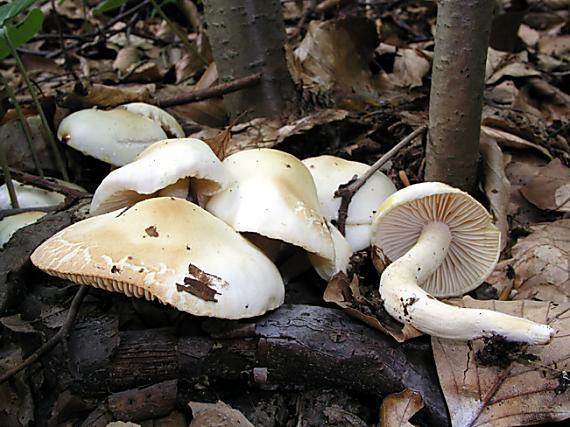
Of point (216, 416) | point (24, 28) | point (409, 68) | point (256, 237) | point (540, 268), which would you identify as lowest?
point (540, 268)

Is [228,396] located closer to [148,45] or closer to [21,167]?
[21,167]

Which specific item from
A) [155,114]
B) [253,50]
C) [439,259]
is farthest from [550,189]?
[155,114]

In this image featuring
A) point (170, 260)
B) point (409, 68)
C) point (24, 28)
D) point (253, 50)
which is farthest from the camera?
point (409, 68)

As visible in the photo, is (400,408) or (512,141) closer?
(400,408)

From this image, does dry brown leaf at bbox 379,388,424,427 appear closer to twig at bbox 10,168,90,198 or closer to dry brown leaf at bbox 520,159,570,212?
dry brown leaf at bbox 520,159,570,212

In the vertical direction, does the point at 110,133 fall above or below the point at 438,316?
above

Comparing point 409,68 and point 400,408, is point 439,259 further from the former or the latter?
point 409,68

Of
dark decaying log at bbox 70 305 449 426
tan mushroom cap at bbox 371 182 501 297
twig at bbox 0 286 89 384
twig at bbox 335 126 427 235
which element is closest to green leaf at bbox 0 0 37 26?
twig at bbox 0 286 89 384

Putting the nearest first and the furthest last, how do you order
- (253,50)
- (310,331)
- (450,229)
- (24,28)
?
(310,331) → (450,229) → (24,28) → (253,50)
